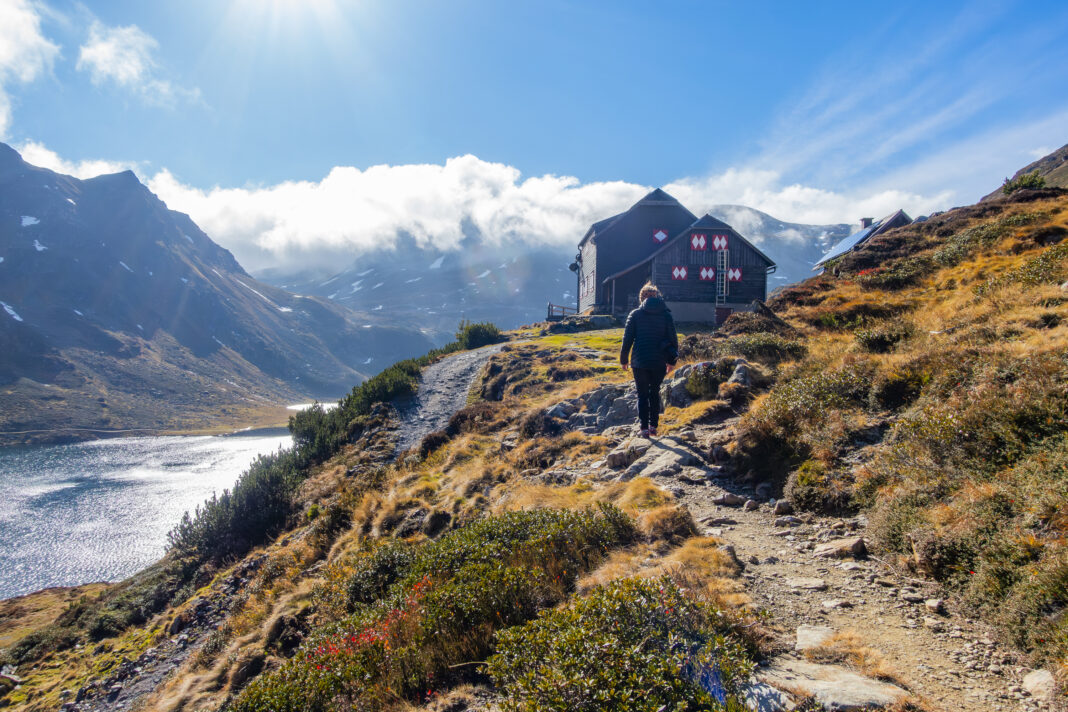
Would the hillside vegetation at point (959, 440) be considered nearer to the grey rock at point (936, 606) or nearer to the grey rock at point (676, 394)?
the grey rock at point (936, 606)

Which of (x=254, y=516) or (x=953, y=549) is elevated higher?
(x=953, y=549)

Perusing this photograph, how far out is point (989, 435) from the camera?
519 cm

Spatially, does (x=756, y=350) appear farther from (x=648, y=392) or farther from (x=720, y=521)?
(x=720, y=521)

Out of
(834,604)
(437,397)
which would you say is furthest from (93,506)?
(834,604)

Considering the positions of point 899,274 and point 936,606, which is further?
point 899,274

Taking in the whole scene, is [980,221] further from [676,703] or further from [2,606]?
[2,606]

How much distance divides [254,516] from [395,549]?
9805 millimetres

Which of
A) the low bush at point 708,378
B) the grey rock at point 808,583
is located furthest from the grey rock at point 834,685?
the low bush at point 708,378

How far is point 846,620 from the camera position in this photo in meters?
4.00

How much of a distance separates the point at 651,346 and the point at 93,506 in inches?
2267

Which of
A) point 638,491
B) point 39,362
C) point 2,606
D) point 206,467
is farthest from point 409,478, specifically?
point 39,362

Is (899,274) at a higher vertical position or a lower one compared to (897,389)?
higher

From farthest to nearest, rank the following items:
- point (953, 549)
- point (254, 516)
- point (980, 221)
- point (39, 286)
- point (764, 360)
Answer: point (39, 286), point (980, 221), point (254, 516), point (764, 360), point (953, 549)

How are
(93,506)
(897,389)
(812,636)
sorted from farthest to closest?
1. (93,506)
2. (897,389)
3. (812,636)
